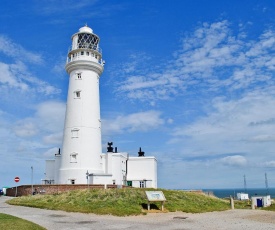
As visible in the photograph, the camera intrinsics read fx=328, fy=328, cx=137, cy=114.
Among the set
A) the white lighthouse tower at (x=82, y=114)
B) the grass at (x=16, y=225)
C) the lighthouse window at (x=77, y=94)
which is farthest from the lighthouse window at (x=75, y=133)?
the grass at (x=16, y=225)

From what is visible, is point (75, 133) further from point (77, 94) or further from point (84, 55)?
point (84, 55)

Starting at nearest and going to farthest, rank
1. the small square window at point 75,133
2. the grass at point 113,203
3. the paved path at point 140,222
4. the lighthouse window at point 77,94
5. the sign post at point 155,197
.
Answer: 1. the paved path at point 140,222
2. the grass at point 113,203
3. the sign post at point 155,197
4. the small square window at point 75,133
5. the lighthouse window at point 77,94

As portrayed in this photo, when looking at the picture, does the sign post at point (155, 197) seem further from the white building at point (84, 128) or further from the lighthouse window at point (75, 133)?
the lighthouse window at point (75, 133)

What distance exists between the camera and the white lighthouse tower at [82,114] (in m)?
32.0

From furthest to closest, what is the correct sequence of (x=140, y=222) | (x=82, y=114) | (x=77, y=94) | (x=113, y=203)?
(x=77, y=94) → (x=82, y=114) → (x=113, y=203) → (x=140, y=222)

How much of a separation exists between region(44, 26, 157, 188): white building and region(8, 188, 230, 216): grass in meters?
6.87

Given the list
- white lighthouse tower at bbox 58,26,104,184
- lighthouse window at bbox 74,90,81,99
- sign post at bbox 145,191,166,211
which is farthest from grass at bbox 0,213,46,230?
lighthouse window at bbox 74,90,81,99

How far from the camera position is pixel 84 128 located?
3244 cm

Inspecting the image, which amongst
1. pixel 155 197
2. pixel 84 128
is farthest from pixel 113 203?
pixel 84 128

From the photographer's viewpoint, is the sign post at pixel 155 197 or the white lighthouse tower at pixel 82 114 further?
the white lighthouse tower at pixel 82 114

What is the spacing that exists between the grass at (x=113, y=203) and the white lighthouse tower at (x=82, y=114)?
7.05 metres

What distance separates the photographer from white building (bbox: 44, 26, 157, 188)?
105 ft

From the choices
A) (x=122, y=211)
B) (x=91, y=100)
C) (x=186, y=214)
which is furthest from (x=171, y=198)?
(x=91, y=100)

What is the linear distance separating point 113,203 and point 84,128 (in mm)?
12430
